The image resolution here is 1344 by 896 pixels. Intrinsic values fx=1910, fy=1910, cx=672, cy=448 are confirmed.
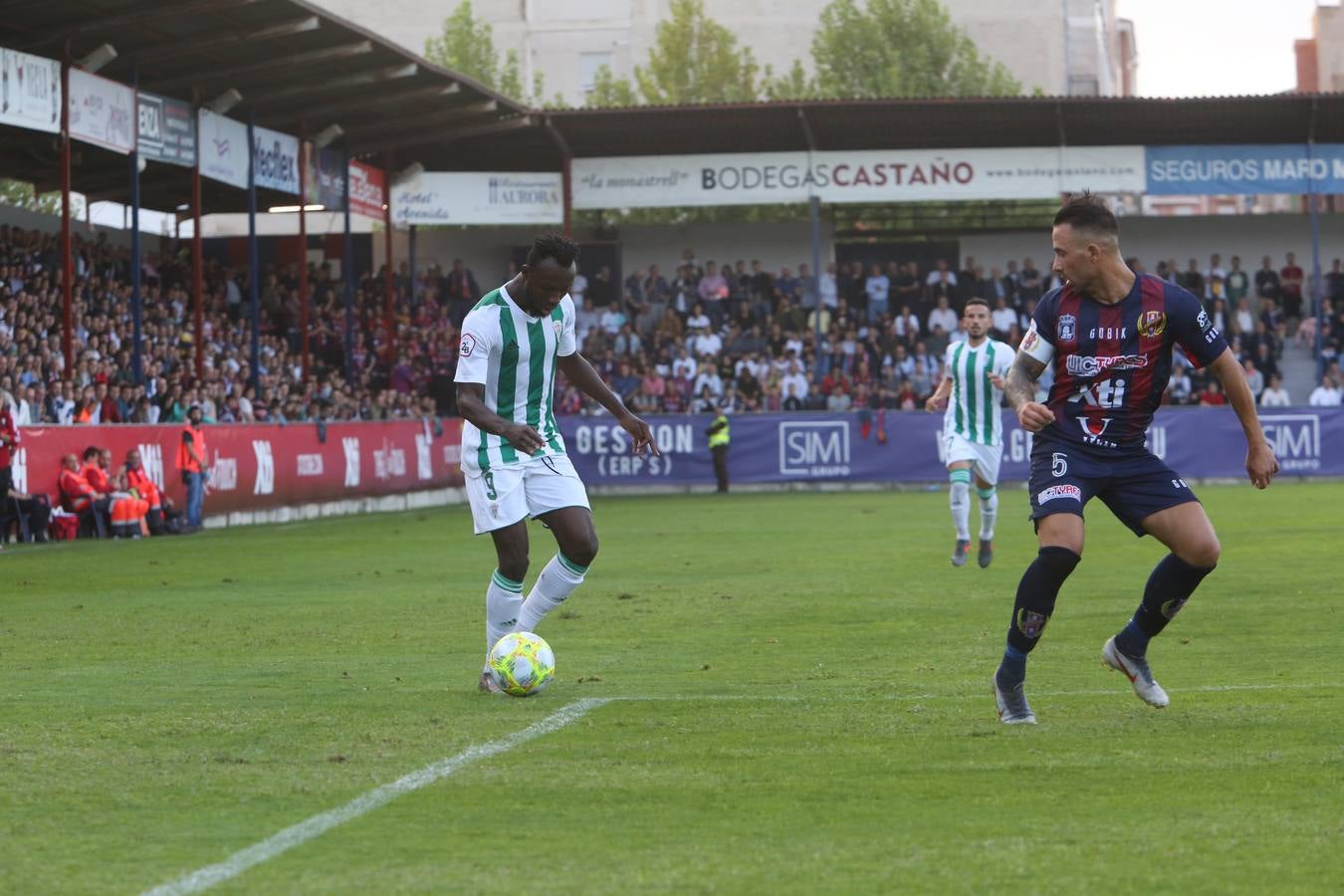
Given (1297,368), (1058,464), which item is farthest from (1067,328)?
(1297,368)

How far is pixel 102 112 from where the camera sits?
28.0 meters

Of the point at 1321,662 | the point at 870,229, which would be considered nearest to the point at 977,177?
the point at 870,229

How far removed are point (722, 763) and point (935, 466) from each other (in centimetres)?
3186

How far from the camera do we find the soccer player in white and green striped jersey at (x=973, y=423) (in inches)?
695

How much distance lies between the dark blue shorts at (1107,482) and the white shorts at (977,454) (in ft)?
33.8

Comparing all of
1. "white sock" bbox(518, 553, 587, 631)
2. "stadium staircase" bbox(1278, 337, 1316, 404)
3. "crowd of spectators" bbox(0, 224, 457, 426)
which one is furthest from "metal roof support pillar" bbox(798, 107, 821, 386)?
"white sock" bbox(518, 553, 587, 631)

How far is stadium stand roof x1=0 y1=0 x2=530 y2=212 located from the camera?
1068 inches

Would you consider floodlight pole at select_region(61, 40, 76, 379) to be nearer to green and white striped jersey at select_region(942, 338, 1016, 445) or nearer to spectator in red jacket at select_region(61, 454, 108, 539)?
spectator in red jacket at select_region(61, 454, 108, 539)

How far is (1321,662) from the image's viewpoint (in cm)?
970

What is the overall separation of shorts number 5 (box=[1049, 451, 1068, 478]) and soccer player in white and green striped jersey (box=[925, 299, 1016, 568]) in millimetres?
9633

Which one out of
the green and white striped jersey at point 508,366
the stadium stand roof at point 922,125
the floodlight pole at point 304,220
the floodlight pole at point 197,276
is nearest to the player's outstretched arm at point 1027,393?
the green and white striped jersey at point 508,366

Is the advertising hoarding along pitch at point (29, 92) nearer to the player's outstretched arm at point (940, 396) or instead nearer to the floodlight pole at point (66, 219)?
the floodlight pole at point (66, 219)

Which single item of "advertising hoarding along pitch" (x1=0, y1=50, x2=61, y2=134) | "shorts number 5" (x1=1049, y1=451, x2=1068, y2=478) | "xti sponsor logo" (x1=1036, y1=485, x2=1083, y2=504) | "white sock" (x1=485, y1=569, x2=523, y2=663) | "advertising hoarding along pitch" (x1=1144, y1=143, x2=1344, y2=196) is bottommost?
"white sock" (x1=485, y1=569, x2=523, y2=663)

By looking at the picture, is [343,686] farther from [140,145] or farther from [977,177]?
[977,177]
